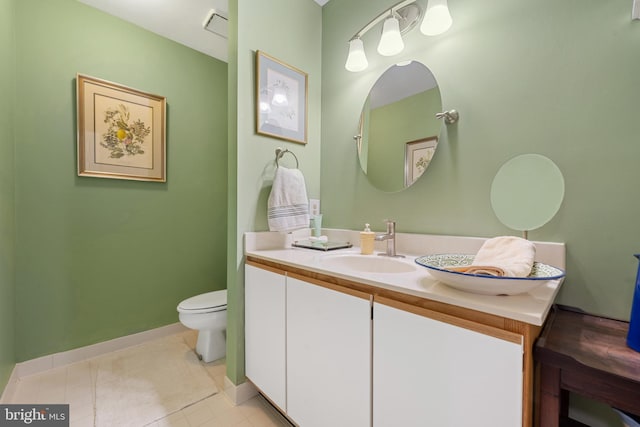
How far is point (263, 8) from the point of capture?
1404mm

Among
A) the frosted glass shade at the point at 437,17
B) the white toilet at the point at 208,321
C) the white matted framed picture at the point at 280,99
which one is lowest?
the white toilet at the point at 208,321

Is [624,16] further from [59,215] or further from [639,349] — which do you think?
[59,215]

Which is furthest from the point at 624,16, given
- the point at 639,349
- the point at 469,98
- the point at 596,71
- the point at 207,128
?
the point at 207,128

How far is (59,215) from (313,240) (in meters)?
1.67

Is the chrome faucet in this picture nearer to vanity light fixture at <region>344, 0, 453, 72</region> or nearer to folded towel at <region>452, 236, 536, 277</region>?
folded towel at <region>452, 236, 536, 277</region>

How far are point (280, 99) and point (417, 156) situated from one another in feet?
2.81

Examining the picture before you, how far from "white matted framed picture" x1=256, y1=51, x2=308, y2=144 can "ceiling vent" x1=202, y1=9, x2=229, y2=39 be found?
0.75m

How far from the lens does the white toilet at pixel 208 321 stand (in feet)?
5.35

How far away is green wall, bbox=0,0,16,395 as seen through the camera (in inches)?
49.3

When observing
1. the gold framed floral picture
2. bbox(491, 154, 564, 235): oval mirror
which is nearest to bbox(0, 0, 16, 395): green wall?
the gold framed floral picture

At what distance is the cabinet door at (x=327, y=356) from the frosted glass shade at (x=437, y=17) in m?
1.18

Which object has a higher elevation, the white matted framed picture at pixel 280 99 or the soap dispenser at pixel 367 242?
the white matted framed picture at pixel 280 99

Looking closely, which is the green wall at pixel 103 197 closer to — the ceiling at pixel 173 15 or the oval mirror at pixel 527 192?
the ceiling at pixel 173 15

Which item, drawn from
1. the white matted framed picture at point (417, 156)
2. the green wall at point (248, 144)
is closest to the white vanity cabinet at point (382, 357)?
the green wall at point (248, 144)
